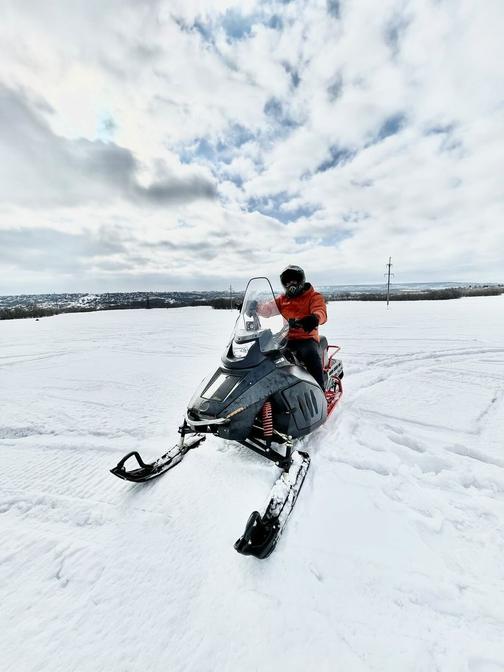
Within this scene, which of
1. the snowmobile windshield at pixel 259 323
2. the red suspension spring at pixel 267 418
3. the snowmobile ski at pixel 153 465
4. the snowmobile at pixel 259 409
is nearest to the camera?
the snowmobile at pixel 259 409

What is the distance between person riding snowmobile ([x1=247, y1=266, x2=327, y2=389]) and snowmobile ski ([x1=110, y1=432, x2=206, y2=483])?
1448mm

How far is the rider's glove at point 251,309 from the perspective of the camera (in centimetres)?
316

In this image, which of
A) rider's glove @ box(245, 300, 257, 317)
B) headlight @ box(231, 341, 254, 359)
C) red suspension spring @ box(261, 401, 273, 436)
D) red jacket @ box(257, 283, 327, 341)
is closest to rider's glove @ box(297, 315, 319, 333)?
red jacket @ box(257, 283, 327, 341)

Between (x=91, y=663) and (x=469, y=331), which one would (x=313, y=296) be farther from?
(x=469, y=331)

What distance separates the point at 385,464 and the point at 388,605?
4.41ft

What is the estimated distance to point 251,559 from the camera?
74.4 inches

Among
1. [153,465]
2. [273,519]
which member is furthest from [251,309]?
[273,519]

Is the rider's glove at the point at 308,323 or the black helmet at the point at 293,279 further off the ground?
the black helmet at the point at 293,279

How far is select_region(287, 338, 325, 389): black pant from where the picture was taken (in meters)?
3.50

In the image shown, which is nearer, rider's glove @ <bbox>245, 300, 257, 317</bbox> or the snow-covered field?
Answer: the snow-covered field

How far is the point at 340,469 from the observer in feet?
9.14

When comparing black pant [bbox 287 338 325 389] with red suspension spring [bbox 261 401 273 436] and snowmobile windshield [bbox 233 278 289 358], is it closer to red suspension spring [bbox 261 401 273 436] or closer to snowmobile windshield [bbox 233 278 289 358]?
snowmobile windshield [bbox 233 278 289 358]

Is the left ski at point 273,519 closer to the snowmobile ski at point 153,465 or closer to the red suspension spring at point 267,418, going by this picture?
the red suspension spring at point 267,418

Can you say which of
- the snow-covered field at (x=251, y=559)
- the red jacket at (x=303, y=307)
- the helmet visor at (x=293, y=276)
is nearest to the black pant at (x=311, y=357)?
the red jacket at (x=303, y=307)
